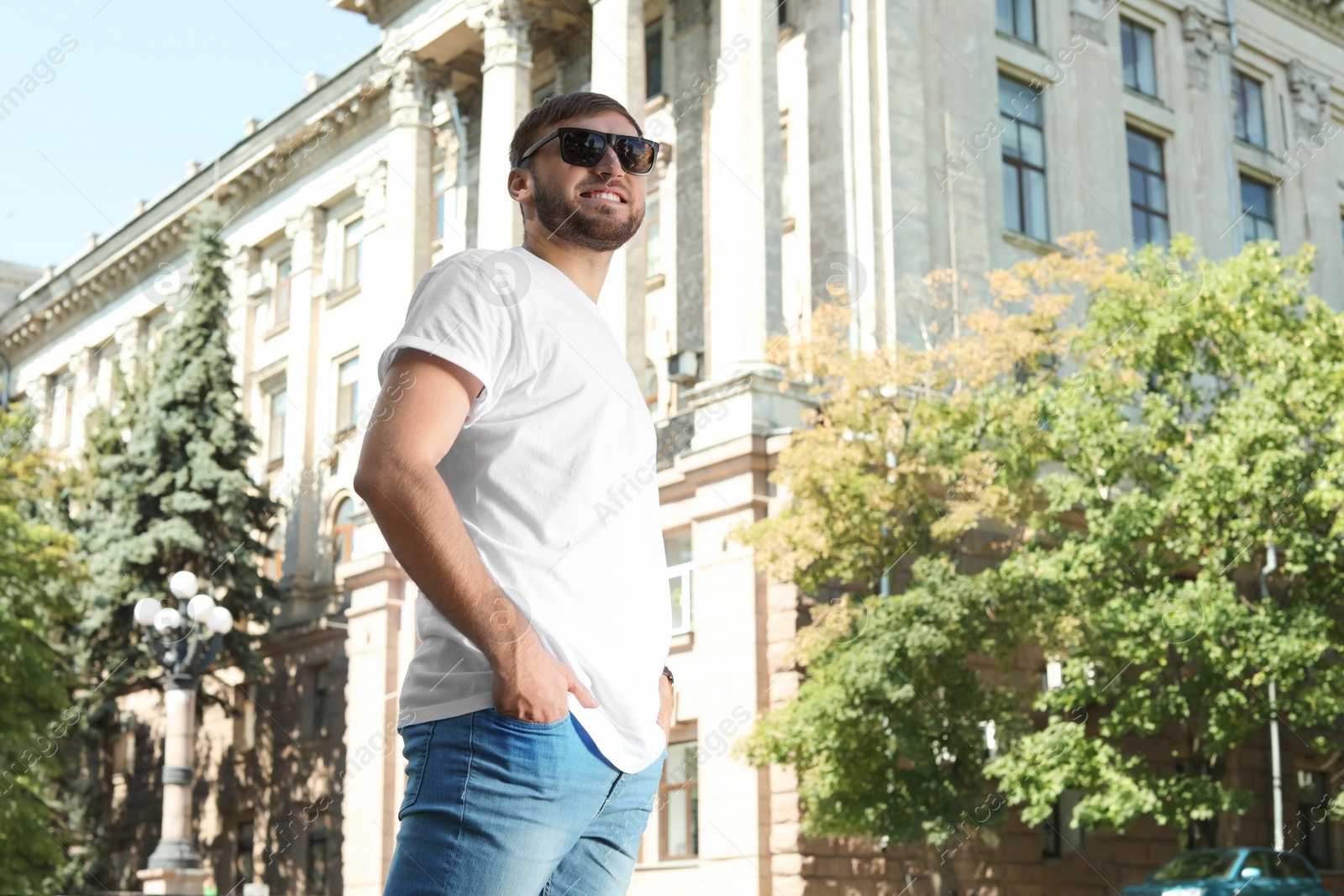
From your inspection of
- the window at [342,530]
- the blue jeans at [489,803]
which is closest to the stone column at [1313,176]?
the window at [342,530]

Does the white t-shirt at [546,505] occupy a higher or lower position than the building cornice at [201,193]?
lower

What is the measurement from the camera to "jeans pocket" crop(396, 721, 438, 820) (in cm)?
212

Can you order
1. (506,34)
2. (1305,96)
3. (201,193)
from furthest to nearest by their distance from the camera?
(201,193) → (1305,96) → (506,34)

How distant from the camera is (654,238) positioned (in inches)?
1130

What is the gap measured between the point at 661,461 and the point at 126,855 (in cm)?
2191

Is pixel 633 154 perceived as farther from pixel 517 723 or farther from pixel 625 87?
pixel 625 87

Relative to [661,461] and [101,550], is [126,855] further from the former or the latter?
[661,461]

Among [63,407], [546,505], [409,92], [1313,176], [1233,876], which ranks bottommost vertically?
[1233,876]

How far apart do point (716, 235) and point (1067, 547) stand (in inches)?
311

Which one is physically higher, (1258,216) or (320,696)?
(1258,216)

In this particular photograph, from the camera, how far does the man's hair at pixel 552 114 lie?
264 cm

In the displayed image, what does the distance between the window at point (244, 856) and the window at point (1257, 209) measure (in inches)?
973

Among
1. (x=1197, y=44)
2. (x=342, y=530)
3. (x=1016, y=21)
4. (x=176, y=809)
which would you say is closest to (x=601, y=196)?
(x=176, y=809)

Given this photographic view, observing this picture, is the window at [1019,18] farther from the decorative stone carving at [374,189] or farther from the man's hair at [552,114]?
the man's hair at [552,114]
